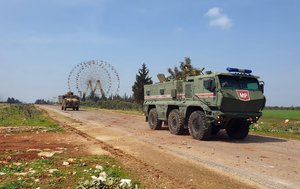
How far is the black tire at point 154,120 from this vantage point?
1944 cm

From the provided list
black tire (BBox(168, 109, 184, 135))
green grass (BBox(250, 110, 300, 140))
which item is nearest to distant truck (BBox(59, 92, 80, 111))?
green grass (BBox(250, 110, 300, 140))

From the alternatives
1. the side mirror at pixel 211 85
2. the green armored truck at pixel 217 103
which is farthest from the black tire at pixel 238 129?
the side mirror at pixel 211 85

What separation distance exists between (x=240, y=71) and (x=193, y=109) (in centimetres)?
266

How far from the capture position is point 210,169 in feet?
29.3

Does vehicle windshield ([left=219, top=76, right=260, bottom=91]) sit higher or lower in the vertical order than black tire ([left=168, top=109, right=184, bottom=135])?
higher

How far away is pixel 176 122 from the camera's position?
16.8 meters

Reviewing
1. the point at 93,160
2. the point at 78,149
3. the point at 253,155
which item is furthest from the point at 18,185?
the point at 253,155

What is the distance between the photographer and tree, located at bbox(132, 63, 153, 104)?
45.8 m

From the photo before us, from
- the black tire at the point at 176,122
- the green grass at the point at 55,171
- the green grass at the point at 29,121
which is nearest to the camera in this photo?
the green grass at the point at 55,171

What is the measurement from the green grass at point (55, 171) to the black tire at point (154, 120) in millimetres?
9152

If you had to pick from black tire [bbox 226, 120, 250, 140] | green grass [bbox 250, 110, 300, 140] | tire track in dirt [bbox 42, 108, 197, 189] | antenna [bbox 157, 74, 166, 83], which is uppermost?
antenna [bbox 157, 74, 166, 83]

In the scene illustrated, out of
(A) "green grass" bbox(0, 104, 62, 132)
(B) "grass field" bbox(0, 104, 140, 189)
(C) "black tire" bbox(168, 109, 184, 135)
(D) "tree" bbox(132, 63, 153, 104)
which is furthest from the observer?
(D) "tree" bbox(132, 63, 153, 104)

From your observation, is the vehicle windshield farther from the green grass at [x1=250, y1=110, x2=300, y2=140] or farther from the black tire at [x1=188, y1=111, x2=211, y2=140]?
the green grass at [x1=250, y1=110, x2=300, y2=140]

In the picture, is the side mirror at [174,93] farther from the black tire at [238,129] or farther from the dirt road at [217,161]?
the black tire at [238,129]
